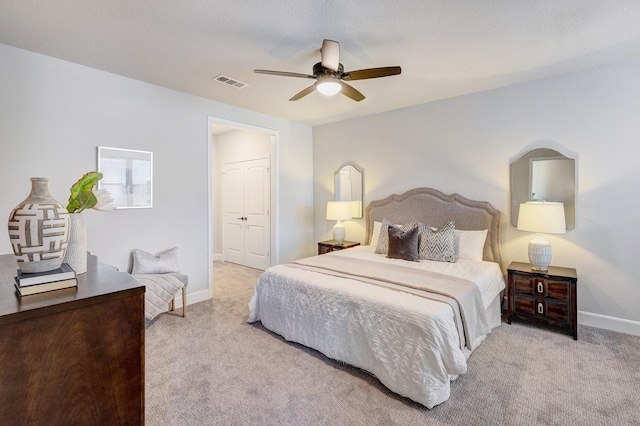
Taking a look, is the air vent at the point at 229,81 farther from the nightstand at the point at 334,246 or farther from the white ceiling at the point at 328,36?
the nightstand at the point at 334,246

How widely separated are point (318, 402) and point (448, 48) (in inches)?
118

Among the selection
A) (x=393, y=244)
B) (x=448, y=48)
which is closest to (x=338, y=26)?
(x=448, y=48)

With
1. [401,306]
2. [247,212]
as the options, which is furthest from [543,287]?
[247,212]

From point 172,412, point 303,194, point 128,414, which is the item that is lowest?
point 172,412

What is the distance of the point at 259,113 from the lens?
4641 mm

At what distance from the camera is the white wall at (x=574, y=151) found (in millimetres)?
2963

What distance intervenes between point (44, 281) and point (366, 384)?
2.01 metres

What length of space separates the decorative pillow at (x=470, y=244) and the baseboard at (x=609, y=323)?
3.71ft

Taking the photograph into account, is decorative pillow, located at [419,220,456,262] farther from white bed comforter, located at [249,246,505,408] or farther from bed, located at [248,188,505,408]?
white bed comforter, located at [249,246,505,408]

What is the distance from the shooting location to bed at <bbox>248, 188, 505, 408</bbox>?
1.96 m

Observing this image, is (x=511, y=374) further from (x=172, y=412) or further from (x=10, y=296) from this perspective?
(x=10, y=296)

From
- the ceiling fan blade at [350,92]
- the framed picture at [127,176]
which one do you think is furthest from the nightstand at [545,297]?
the framed picture at [127,176]

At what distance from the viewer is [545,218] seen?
300cm

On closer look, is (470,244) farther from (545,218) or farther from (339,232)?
(339,232)
